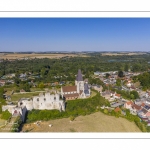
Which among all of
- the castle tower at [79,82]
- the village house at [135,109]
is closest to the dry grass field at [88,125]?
the village house at [135,109]

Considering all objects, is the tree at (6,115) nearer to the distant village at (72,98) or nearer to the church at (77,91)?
the distant village at (72,98)

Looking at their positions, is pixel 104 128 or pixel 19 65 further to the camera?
pixel 19 65

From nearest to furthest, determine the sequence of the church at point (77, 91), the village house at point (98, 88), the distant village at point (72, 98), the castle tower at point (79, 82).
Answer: the distant village at point (72, 98), the church at point (77, 91), the castle tower at point (79, 82), the village house at point (98, 88)

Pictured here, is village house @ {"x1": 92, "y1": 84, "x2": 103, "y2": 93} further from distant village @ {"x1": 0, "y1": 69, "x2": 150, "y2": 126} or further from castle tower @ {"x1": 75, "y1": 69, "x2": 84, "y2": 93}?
castle tower @ {"x1": 75, "y1": 69, "x2": 84, "y2": 93}

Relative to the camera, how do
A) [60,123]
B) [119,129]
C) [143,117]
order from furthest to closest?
[143,117] → [60,123] → [119,129]

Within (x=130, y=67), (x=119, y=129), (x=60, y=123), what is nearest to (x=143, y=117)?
Answer: (x=119, y=129)

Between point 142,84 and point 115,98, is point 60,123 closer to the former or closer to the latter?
point 115,98

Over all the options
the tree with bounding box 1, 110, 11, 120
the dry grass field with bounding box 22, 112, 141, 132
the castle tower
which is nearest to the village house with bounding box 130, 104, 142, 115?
the dry grass field with bounding box 22, 112, 141, 132
